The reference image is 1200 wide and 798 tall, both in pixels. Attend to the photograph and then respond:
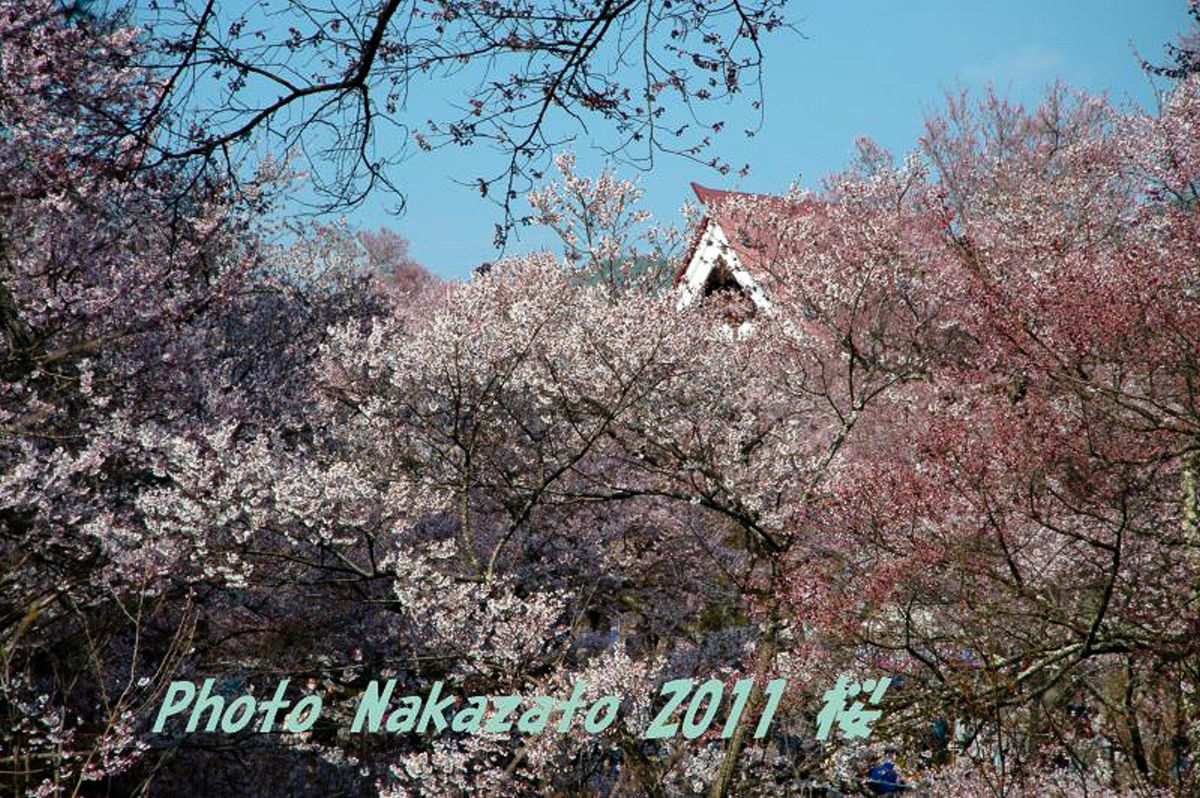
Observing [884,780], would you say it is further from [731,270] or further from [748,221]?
[731,270]

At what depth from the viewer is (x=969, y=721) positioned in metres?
7.15

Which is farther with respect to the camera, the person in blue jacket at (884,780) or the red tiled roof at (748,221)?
the red tiled roof at (748,221)

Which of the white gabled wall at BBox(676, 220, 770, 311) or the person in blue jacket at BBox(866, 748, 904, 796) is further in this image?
the white gabled wall at BBox(676, 220, 770, 311)

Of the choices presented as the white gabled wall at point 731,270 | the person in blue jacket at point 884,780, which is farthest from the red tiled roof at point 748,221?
the person in blue jacket at point 884,780

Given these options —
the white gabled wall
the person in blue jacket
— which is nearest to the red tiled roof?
the white gabled wall

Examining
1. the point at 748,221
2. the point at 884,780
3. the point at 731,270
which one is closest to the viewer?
the point at 884,780

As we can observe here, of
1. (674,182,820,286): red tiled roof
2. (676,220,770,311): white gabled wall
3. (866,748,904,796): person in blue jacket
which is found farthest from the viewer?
(674,182,820,286): red tiled roof

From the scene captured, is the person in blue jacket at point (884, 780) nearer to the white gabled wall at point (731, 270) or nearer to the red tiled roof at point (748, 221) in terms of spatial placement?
the white gabled wall at point (731, 270)

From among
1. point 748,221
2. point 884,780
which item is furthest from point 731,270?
point 884,780

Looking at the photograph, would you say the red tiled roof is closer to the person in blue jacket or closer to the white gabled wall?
the white gabled wall

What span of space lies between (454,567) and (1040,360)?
550 cm

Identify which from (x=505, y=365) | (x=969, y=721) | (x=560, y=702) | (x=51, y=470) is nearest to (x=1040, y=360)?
(x=969, y=721)

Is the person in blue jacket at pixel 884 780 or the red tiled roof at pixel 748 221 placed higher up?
the red tiled roof at pixel 748 221

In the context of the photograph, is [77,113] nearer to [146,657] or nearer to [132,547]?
[132,547]
